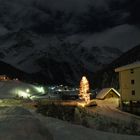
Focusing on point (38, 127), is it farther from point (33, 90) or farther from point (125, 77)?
point (33, 90)

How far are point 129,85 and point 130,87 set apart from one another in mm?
767

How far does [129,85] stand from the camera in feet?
222

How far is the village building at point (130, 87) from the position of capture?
63.9 meters

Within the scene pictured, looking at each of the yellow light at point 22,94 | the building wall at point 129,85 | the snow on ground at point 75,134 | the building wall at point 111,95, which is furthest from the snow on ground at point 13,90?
the snow on ground at point 75,134

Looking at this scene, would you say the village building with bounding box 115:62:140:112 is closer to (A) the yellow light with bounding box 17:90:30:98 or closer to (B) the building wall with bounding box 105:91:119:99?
(B) the building wall with bounding box 105:91:119:99

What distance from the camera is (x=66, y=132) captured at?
17.6 meters

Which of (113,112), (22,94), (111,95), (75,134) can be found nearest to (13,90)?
(22,94)

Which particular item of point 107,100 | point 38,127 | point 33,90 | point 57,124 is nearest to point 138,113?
point 107,100

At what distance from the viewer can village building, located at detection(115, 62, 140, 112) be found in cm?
6394

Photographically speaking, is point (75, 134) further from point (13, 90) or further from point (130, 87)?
point (13, 90)

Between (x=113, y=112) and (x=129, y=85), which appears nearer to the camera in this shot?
(x=113, y=112)

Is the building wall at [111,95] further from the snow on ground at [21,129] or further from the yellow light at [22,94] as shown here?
the snow on ground at [21,129]

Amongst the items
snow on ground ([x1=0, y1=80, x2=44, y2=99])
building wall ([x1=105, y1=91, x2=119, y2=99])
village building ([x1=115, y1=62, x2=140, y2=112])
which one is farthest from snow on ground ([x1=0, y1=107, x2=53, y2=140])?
snow on ground ([x1=0, y1=80, x2=44, y2=99])

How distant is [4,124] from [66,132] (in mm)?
4477
